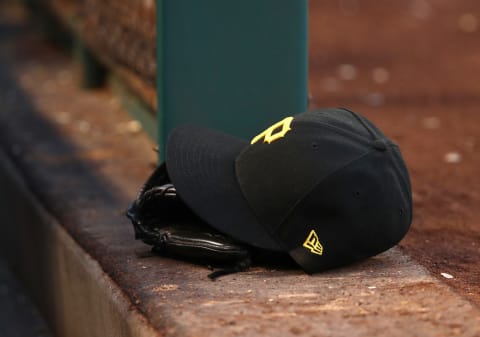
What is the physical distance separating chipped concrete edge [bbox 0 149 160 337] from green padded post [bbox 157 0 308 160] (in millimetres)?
637

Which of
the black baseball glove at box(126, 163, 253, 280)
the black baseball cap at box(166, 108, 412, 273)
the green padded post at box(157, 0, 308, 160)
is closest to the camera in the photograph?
the black baseball cap at box(166, 108, 412, 273)

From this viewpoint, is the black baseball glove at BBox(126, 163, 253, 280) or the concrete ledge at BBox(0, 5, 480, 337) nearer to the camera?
the concrete ledge at BBox(0, 5, 480, 337)

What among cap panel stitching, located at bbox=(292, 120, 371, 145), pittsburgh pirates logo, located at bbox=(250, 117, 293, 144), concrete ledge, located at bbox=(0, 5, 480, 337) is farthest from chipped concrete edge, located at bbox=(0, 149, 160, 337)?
cap panel stitching, located at bbox=(292, 120, 371, 145)

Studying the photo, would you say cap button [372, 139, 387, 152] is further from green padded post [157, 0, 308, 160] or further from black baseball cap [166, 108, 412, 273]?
green padded post [157, 0, 308, 160]

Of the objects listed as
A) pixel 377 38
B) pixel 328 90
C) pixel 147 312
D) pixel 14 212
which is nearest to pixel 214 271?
pixel 147 312

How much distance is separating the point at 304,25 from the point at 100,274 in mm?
1218

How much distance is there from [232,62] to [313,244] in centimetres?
112

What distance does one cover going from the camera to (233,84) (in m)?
4.14

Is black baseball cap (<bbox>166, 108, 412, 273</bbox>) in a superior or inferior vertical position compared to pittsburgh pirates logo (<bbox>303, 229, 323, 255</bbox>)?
superior

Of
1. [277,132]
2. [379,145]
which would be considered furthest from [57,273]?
[379,145]

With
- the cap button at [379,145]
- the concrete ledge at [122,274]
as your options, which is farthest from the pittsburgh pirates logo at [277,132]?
the concrete ledge at [122,274]

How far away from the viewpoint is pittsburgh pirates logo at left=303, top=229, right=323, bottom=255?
10.5 feet

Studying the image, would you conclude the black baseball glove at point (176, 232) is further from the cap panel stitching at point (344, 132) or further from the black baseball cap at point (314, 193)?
the cap panel stitching at point (344, 132)

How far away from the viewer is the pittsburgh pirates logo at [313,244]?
3209 mm
